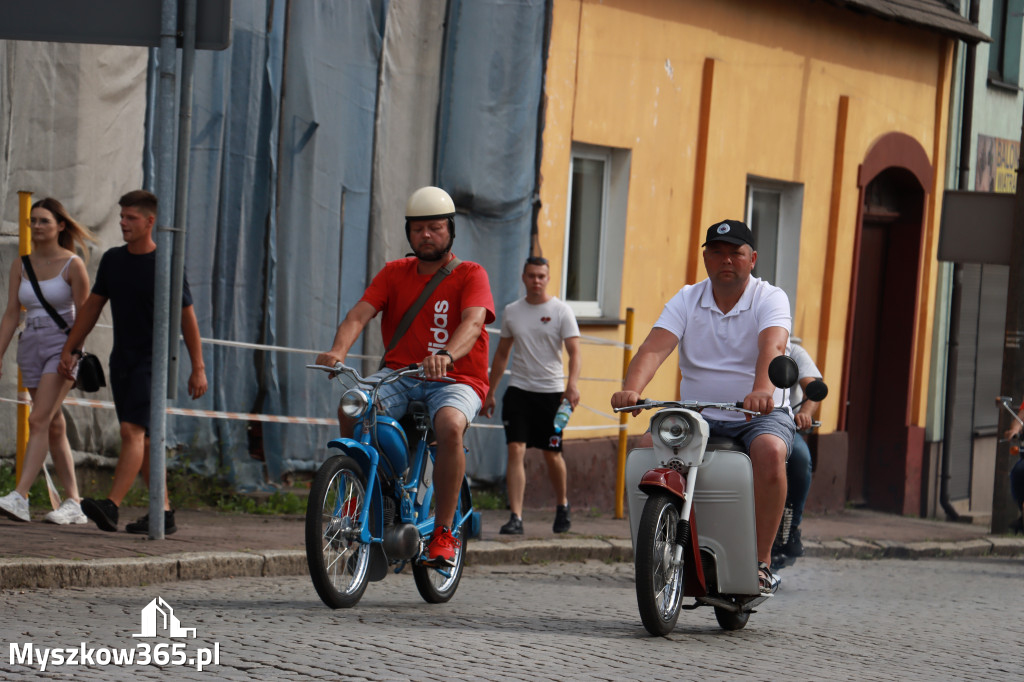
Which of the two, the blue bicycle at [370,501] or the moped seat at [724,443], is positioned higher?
the moped seat at [724,443]

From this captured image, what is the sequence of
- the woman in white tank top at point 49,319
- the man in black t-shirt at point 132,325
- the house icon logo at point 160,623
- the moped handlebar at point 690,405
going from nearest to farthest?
the house icon logo at point 160,623, the moped handlebar at point 690,405, the man in black t-shirt at point 132,325, the woman in white tank top at point 49,319

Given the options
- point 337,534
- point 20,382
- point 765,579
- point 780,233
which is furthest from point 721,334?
point 780,233

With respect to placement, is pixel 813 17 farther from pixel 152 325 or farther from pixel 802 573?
pixel 152 325

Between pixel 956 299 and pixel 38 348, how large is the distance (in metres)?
12.6

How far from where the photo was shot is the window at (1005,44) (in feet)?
63.3

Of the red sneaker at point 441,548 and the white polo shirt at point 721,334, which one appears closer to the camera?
the white polo shirt at point 721,334

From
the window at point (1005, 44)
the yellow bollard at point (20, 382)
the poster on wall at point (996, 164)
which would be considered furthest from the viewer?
the window at point (1005, 44)

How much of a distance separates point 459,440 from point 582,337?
5.84 m

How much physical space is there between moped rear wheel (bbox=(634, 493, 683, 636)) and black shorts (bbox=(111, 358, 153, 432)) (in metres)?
3.40

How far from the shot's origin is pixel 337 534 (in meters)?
6.80

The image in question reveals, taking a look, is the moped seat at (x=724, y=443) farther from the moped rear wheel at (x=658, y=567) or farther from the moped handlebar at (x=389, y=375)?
the moped handlebar at (x=389, y=375)

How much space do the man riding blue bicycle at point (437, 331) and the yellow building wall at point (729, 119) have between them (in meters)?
5.43

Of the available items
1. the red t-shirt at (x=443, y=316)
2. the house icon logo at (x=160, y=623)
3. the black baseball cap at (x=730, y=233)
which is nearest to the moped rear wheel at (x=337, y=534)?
the house icon logo at (x=160, y=623)

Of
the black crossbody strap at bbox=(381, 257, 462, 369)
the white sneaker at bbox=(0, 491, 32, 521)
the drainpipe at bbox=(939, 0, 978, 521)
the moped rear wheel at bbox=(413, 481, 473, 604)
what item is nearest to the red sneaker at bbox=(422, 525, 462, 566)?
the moped rear wheel at bbox=(413, 481, 473, 604)
